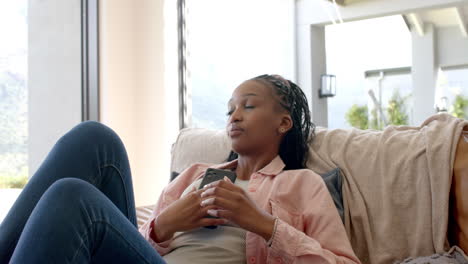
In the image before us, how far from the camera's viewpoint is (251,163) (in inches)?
56.1

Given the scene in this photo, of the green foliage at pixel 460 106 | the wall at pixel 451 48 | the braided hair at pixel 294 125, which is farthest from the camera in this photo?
the wall at pixel 451 48

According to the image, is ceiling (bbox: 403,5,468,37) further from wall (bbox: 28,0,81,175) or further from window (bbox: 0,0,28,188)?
window (bbox: 0,0,28,188)

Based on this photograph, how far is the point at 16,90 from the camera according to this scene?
108 inches

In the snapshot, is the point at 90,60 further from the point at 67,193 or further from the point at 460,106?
the point at 460,106

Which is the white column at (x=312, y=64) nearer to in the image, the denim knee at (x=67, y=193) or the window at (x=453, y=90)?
the window at (x=453, y=90)

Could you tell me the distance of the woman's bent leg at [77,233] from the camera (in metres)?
0.77

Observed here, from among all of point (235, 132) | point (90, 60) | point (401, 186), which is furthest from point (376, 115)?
point (235, 132)

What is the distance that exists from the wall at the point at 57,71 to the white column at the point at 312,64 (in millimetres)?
2368

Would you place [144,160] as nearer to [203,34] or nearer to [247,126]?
[203,34]

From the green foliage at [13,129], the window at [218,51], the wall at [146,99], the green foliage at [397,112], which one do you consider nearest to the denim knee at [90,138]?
the green foliage at [13,129]

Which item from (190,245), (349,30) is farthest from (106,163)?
(349,30)

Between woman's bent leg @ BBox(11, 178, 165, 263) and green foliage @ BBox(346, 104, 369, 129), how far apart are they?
164 inches

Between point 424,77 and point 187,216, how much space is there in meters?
5.03

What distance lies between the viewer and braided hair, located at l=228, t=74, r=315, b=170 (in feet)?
4.81
